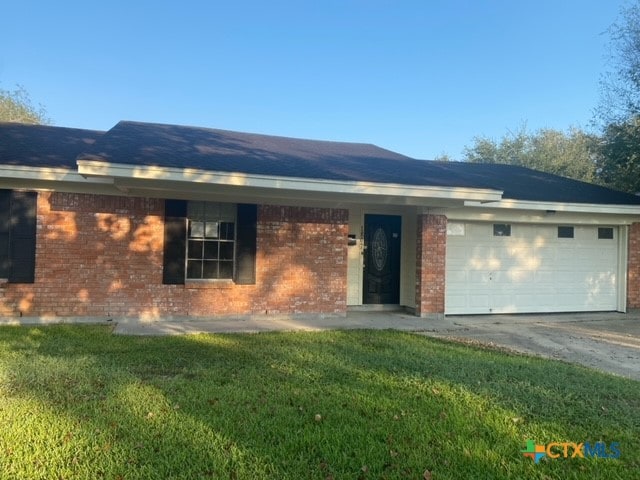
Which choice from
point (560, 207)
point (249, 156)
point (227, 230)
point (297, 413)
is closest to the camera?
point (297, 413)

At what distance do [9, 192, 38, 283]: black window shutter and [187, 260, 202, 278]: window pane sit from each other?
2.70 m

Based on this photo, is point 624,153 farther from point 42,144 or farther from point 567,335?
point 42,144

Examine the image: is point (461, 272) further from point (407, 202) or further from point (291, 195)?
point (291, 195)

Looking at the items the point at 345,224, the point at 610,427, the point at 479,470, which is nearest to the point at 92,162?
the point at 345,224

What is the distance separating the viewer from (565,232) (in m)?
12.2

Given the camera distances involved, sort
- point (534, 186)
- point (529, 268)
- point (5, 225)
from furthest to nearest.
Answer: point (534, 186)
point (529, 268)
point (5, 225)

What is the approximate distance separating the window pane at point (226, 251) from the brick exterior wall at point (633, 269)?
992 centimetres

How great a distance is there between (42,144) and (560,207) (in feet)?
36.7

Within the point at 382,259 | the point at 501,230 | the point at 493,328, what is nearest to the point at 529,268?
the point at 501,230

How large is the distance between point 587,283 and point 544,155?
24578 mm

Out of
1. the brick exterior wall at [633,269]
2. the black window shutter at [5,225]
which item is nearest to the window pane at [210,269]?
the black window shutter at [5,225]

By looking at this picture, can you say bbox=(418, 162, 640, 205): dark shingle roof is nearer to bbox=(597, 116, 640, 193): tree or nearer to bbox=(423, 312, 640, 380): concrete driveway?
bbox=(597, 116, 640, 193): tree

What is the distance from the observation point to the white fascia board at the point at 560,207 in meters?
10.9

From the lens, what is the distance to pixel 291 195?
9242mm
